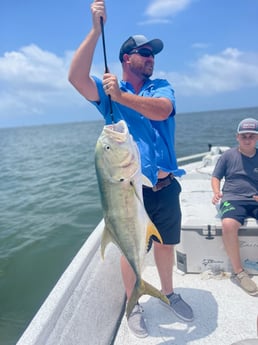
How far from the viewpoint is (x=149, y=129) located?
236 cm

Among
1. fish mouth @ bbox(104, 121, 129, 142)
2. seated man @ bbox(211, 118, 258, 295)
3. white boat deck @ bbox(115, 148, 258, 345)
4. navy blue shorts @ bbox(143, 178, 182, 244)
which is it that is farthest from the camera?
seated man @ bbox(211, 118, 258, 295)

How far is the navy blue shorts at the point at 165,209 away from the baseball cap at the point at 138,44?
101 cm

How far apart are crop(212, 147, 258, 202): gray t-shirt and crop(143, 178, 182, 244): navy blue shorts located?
47.3 inches

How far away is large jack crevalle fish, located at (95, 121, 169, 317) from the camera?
1805 mm

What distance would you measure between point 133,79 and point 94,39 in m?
0.52

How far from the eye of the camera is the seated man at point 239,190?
319 centimetres

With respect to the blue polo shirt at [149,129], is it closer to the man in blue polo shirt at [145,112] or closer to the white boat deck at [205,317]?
the man in blue polo shirt at [145,112]

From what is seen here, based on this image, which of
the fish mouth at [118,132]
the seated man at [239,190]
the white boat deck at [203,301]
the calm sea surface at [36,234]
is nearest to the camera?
the fish mouth at [118,132]

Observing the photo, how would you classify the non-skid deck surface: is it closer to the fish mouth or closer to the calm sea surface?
the fish mouth

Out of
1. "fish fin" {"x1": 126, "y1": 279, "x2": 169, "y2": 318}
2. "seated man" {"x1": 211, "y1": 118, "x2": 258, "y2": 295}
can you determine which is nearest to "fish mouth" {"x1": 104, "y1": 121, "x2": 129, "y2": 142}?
"fish fin" {"x1": 126, "y1": 279, "x2": 169, "y2": 318}

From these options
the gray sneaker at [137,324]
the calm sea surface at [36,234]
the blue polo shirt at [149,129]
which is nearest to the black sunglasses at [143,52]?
the blue polo shirt at [149,129]

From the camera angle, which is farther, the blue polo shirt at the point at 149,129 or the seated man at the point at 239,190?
the seated man at the point at 239,190

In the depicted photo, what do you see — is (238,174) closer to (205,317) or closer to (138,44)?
(205,317)

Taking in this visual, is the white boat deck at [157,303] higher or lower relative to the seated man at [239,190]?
lower
